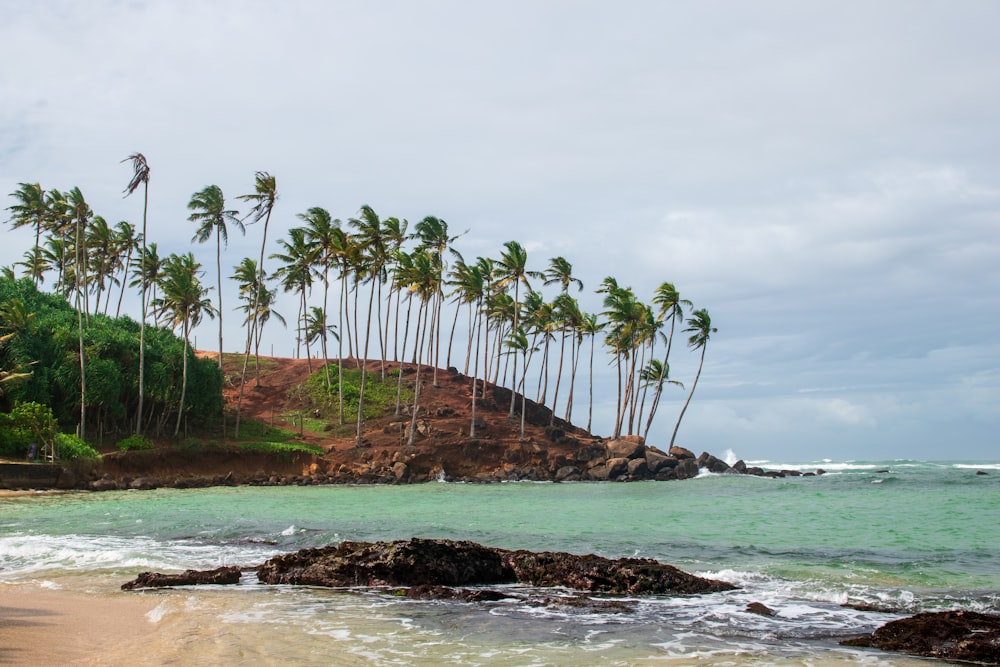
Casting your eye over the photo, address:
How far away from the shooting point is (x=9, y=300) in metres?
45.4

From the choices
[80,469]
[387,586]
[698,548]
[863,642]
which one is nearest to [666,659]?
[863,642]

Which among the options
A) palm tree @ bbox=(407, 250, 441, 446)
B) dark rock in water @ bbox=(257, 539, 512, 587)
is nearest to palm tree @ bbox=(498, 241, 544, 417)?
palm tree @ bbox=(407, 250, 441, 446)

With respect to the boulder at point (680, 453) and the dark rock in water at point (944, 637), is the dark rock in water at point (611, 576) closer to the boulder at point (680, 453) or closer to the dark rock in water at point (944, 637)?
the dark rock in water at point (944, 637)

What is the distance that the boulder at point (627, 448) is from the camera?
196ft

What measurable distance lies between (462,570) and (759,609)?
480 cm

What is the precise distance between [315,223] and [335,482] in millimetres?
18499

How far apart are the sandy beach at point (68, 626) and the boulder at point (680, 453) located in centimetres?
5863

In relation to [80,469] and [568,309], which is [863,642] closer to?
[80,469]

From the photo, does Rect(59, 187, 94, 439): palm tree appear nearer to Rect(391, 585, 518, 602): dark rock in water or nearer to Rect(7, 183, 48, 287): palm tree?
Rect(7, 183, 48, 287): palm tree

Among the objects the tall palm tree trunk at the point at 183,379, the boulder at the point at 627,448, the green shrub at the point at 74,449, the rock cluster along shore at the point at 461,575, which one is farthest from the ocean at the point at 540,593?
the boulder at the point at 627,448

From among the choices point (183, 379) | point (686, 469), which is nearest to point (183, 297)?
point (183, 379)

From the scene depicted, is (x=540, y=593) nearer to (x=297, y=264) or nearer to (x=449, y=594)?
(x=449, y=594)

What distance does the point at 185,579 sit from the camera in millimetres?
12539

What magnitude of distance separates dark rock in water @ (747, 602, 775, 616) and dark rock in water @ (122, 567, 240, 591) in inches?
317
